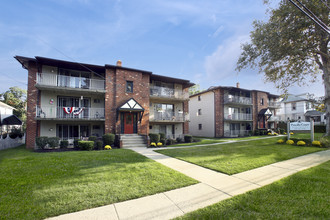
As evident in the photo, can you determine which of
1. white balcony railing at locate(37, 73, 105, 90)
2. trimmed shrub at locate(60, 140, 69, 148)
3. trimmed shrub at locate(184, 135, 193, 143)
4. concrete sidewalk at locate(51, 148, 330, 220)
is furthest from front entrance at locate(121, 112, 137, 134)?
concrete sidewalk at locate(51, 148, 330, 220)

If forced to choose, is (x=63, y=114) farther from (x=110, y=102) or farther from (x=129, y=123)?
(x=129, y=123)

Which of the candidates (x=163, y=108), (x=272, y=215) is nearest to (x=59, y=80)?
(x=163, y=108)

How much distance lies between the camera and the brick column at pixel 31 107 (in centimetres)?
1216

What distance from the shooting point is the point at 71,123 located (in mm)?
14203

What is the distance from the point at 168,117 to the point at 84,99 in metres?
8.67

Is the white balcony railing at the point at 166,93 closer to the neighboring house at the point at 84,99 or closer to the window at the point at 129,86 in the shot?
the neighboring house at the point at 84,99

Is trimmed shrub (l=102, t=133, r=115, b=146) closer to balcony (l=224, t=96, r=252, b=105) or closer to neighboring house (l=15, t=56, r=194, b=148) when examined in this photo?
neighboring house (l=15, t=56, r=194, b=148)

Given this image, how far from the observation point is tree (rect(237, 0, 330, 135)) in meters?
11.9

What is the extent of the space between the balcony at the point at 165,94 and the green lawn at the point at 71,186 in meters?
11.2

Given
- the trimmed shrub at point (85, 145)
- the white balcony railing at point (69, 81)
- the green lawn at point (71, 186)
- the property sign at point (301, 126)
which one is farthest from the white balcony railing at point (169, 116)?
the green lawn at point (71, 186)

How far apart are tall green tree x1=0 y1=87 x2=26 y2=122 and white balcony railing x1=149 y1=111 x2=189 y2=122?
91.0 feet

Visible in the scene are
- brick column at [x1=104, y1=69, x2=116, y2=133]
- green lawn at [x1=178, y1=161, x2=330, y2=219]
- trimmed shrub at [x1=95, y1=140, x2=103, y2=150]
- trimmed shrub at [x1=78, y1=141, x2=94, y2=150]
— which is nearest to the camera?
green lawn at [x1=178, y1=161, x2=330, y2=219]

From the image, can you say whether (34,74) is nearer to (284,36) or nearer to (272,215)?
(272,215)

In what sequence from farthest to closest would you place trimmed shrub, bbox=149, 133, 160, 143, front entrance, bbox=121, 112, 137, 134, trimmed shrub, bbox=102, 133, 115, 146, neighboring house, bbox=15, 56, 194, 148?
front entrance, bbox=121, 112, 137, 134 → trimmed shrub, bbox=149, 133, 160, 143 → neighboring house, bbox=15, 56, 194, 148 → trimmed shrub, bbox=102, 133, 115, 146
